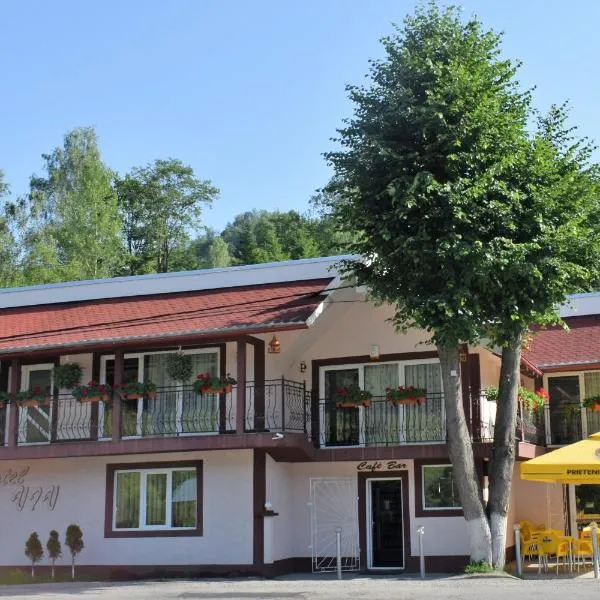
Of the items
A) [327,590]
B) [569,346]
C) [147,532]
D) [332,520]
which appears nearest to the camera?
[327,590]

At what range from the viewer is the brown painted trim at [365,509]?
20.7m

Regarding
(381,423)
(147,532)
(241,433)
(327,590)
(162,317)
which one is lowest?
(327,590)

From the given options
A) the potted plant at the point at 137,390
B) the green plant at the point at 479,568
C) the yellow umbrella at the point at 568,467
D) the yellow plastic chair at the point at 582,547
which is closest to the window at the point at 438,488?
the green plant at the point at 479,568

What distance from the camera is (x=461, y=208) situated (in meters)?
17.7

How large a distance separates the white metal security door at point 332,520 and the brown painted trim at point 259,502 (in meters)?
1.89

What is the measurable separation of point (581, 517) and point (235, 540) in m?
9.87

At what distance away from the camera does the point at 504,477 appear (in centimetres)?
1889

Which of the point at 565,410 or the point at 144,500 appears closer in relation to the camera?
the point at 144,500

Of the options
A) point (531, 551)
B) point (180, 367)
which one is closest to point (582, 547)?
point (531, 551)

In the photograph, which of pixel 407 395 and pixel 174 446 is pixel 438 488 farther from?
pixel 174 446

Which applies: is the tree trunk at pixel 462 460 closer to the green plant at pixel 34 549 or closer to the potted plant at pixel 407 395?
the potted plant at pixel 407 395

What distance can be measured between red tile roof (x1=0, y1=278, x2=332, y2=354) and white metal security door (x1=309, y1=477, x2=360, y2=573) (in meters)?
4.21

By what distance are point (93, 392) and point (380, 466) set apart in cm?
641

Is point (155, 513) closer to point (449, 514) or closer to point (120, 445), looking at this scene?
point (120, 445)
